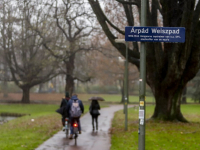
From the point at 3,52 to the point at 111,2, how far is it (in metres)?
26.3

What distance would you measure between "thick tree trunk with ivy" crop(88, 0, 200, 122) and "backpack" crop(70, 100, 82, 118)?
593cm

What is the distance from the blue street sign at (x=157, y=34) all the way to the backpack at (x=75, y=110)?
4819 millimetres

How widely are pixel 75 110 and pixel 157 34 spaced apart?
5.10 metres

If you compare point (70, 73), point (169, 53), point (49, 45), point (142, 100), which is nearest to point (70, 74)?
point (70, 73)

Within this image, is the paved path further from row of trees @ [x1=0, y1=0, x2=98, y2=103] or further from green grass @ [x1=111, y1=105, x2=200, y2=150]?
row of trees @ [x1=0, y1=0, x2=98, y2=103]

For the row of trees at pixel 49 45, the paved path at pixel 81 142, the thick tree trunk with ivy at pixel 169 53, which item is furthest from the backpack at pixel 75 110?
the row of trees at pixel 49 45

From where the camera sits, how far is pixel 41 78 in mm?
44406

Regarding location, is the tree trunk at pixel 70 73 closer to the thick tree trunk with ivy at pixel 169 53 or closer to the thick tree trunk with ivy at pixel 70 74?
the thick tree trunk with ivy at pixel 70 74

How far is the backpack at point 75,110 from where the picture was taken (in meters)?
11.1

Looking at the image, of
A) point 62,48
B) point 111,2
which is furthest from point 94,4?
point 62,48

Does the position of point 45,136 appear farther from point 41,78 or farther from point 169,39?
point 41,78

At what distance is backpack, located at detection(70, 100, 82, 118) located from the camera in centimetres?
1112

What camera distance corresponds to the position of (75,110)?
11188 mm

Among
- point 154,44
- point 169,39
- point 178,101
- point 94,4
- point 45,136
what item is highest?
point 94,4
